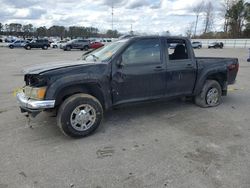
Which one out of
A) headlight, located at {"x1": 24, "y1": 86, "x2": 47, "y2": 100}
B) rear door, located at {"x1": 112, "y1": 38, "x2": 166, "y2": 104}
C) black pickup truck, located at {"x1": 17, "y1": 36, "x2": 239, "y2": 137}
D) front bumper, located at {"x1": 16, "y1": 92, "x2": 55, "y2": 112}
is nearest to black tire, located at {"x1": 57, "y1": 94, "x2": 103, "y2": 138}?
black pickup truck, located at {"x1": 17, "y1": 36, "x2": 239, "y2": 137}

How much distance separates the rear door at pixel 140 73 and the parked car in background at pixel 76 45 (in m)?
33.4

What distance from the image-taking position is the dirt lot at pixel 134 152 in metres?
3.04

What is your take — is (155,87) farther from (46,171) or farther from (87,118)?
(46,171)

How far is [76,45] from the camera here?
122 feet

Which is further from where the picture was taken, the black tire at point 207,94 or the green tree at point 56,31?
the green tree at point 56,31

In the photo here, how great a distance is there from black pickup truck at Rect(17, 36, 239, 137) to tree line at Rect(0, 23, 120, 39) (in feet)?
256

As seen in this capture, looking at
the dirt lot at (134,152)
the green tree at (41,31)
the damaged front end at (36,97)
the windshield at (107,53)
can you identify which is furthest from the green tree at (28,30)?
the damaged front end at (36,97)

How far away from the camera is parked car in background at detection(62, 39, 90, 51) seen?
36.6 metres

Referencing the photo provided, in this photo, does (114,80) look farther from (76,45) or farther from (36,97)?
(76,45)

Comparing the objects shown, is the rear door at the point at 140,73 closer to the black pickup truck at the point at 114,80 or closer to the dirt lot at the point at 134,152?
the black pickup truck at the point at 114,80

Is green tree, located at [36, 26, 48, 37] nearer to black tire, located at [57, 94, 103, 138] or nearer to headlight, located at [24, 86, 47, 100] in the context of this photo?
headlight, located at [24, 86, 47, 100]

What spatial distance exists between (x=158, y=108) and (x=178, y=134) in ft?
5.25

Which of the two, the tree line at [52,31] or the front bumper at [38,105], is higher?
the tree line at [52,31]

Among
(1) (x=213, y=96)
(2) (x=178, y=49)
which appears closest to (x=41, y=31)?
(2) (x=178, y=49)
